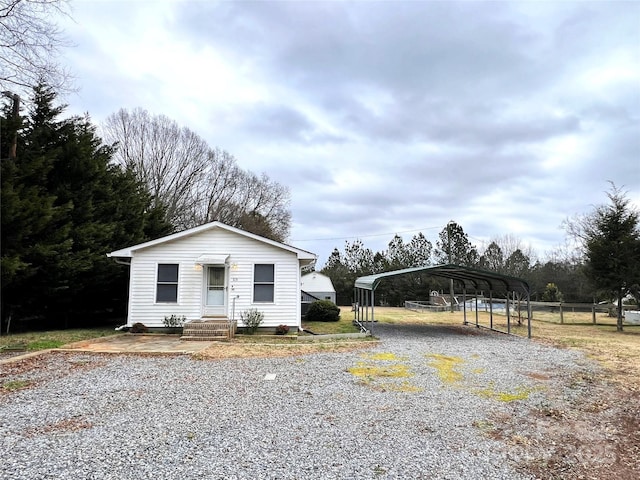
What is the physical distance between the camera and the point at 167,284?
13.2 meters

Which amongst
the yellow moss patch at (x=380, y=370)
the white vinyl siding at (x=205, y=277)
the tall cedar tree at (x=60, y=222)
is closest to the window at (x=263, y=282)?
the white vinyl siding at (x=205, y=277)

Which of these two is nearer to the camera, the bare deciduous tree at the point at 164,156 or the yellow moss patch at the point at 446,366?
the yellow moss patch at the point at 446,366

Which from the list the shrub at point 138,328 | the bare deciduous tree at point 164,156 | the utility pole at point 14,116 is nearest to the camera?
the utility pole at point 14,116

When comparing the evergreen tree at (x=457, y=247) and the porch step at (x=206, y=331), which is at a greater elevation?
the evergreen tree at (x=457, y=247)

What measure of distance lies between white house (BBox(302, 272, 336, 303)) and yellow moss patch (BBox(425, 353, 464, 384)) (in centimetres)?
2287

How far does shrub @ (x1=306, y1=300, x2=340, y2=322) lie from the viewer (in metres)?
19.4

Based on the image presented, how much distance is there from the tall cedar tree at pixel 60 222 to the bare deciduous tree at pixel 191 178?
25.9 ft

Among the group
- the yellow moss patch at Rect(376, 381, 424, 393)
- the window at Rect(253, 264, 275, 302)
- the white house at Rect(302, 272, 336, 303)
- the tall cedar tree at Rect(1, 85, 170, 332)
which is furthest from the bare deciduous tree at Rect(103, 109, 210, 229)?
the yellow moss patch at Rect(376, 381, 424, 393)

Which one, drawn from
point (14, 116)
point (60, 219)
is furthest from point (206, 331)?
point (14, 116)

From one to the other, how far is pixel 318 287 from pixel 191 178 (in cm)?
1331

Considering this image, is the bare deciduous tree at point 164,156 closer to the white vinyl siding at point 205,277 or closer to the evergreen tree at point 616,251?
the white vinyl siding at point 205,277

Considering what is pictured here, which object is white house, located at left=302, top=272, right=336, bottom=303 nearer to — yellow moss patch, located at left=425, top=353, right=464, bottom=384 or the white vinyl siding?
the white vinyl siding

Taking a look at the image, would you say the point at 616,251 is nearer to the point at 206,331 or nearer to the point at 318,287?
the point at 206,331

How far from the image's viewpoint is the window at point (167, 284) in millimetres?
13211
